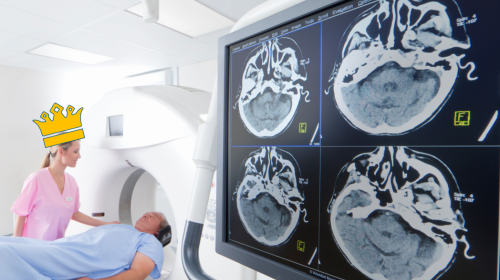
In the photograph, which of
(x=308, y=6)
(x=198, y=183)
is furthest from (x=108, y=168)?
(x=308, y=6)

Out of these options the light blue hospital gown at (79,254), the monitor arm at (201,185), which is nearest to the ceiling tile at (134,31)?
the light blue hospital gown at (79,254)

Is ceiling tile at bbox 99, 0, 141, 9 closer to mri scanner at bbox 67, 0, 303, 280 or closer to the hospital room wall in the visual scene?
mri scanner at bbox 67, 0, 303, 280

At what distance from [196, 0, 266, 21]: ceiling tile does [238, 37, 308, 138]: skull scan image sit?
166 cm

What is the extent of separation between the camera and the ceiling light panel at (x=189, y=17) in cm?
204

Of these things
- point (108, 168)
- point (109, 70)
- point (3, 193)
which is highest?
point (109, 70)

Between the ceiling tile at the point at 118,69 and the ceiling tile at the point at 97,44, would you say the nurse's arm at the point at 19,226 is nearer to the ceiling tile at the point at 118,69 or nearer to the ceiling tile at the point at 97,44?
the ceiling tile at the point at 97,44

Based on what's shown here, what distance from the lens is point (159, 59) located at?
315 cm

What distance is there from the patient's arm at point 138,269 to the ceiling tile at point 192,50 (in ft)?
6.34

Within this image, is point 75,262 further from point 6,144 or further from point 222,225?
point 6,144

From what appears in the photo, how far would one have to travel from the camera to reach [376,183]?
1.10ft

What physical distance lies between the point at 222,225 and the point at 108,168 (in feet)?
4.28

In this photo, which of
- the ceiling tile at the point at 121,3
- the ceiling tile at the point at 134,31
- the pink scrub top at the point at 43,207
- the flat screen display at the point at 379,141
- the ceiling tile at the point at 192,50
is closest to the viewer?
the flat screen display at the point at 379,141

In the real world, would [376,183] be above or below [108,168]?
above

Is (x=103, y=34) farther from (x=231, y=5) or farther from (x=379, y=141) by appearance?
(x=379, y=141)
